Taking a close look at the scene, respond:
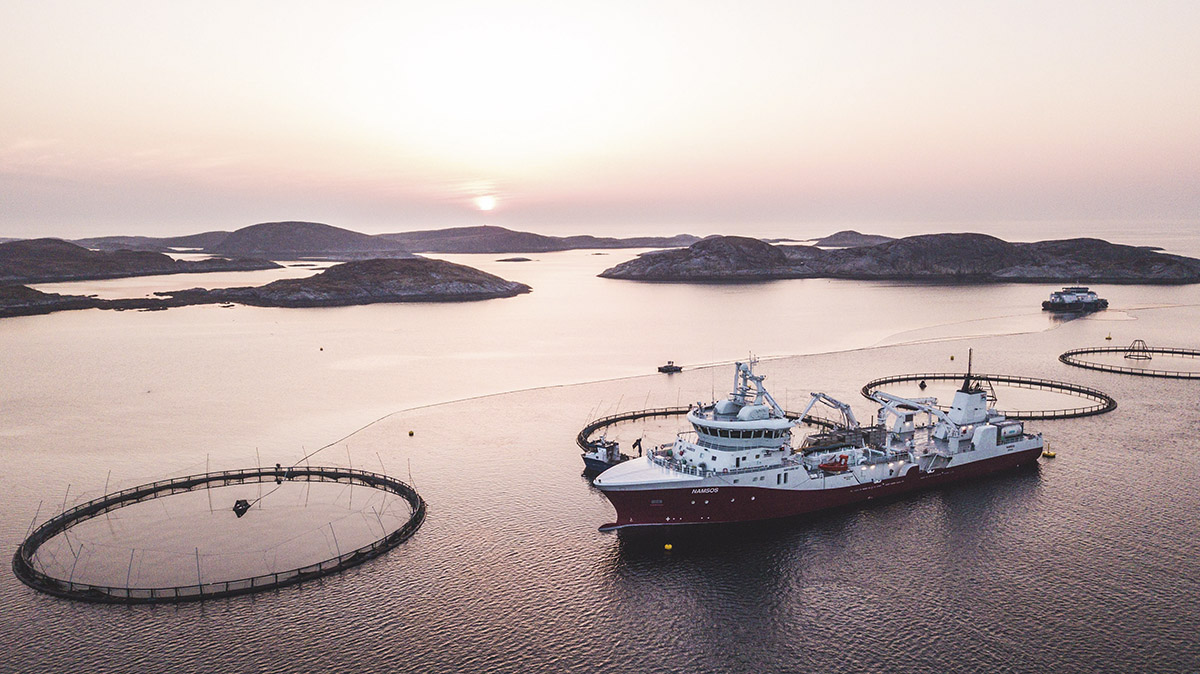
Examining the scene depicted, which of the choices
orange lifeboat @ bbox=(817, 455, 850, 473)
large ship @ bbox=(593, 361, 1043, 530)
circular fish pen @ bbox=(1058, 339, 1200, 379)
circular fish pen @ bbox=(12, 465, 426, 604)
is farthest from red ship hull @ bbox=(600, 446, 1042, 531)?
circular fish pen @ bbox=(1058, 339, 1200, 379)

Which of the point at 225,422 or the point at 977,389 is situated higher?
the point at 977,389

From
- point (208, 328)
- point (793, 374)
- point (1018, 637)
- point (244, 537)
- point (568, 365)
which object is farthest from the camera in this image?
point (208, 328)

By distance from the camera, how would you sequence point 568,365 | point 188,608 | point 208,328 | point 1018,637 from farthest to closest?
point 208,328, point 568,365, point 188,608, point 1018,637

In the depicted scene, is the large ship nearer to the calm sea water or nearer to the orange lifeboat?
the orange lifeboat

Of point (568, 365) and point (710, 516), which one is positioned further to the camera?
point (568, 365)

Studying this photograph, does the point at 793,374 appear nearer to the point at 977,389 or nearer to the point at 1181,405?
the point at 977,389

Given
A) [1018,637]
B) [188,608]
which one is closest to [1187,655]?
[1018,637]

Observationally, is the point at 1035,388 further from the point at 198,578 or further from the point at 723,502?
the point at 198,578
